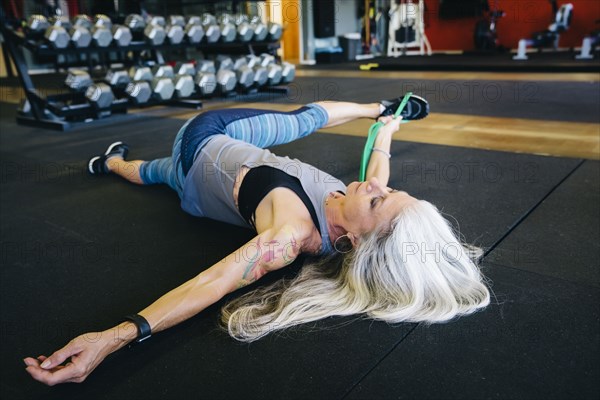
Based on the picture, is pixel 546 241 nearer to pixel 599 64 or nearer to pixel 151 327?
pixel 151 327

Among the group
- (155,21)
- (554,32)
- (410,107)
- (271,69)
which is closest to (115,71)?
(155,21)

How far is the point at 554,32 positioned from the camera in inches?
297

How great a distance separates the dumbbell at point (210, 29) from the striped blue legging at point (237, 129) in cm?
299

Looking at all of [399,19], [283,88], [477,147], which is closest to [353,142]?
[477,147]

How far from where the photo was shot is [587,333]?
1.15m

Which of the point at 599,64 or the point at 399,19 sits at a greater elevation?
the point at 399,19

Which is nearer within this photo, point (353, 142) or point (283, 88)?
point (353, 142)

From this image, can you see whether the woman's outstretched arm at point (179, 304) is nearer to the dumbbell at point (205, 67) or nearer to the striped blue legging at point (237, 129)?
the striped blue legging at point (237, 129)

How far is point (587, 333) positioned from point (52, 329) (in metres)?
1.34

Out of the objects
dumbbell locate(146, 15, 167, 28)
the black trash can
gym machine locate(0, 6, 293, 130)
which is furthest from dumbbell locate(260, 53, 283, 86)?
the black trash can

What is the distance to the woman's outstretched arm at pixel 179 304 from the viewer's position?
3.38 feet

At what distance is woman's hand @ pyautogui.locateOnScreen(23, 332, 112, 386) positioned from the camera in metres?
1.01

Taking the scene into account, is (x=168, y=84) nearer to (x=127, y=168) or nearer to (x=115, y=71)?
(x=115, y=71)

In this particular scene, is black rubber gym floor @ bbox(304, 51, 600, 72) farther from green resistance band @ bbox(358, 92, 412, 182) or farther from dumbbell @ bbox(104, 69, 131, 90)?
green resistance band @ bbox(358, 92, 412, 182)
